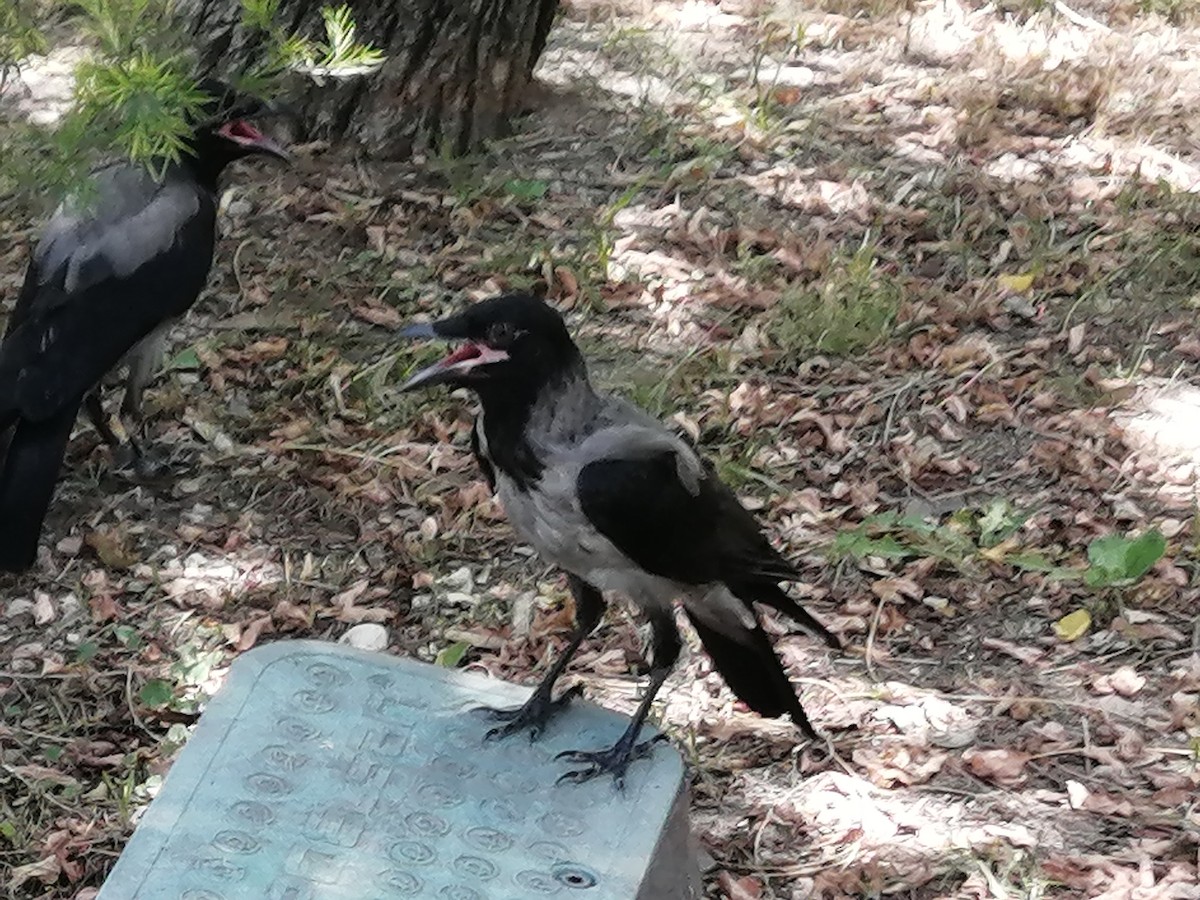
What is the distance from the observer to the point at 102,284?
4293 millimetres

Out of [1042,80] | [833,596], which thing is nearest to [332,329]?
[833,596]

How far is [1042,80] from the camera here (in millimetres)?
6414

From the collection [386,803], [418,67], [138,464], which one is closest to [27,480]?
[138,464]

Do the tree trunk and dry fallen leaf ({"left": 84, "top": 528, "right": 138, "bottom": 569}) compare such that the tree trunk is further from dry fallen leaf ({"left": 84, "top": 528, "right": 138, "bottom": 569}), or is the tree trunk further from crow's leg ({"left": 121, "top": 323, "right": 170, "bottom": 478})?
dry fallen leaf ({"left": 84, "top": 528, "right": 138, "bottom": 569})

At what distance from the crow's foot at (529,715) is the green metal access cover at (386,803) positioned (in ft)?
0.08

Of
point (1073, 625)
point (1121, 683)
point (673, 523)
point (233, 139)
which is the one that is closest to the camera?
point (673, 523)

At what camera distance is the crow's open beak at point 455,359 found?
2.91m

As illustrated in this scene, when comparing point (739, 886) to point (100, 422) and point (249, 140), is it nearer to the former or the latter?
point (100, 422)

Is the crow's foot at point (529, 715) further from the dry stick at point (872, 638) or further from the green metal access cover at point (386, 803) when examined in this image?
the dry stick at point (872, 638)

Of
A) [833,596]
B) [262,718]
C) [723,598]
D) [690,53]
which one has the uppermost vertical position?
[690,53]

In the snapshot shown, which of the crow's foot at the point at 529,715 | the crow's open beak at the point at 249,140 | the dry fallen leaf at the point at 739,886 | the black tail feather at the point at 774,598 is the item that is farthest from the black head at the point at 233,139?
the dry fallen leaf at the point at 739,886

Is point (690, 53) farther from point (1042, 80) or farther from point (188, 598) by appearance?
point (188, 598)

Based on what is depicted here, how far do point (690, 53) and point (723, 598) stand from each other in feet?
13.0

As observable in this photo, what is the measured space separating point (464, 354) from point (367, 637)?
1443 millimetres
